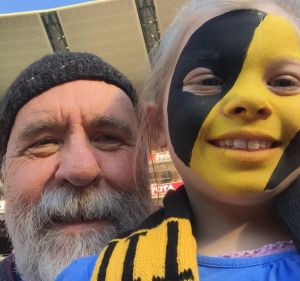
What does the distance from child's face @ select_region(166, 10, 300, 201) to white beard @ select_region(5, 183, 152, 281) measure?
411 millimetres

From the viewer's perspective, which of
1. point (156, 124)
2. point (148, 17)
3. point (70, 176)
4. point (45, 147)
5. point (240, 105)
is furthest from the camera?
point (148, 17)

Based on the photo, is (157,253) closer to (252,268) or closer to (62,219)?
(252,268)

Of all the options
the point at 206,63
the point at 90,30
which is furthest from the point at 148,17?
the point at 206,63

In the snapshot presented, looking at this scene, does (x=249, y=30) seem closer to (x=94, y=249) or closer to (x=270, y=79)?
(x=270, y=79)

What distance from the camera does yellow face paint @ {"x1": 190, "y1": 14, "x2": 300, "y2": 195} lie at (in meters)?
0.68

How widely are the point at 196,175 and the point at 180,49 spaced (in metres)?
0.24

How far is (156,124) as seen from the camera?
0.92 meters

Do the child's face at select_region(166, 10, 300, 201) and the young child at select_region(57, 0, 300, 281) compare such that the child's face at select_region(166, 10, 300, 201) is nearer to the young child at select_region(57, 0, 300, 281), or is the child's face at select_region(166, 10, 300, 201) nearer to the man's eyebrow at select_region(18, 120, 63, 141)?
the young child at select_region(57, 0, 300, 281)

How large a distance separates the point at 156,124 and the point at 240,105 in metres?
0.28

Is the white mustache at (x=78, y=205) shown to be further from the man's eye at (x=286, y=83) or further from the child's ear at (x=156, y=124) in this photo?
the man's eye at (x=286, y=83)

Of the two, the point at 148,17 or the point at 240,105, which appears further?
the point at 148,17

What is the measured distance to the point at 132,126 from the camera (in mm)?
1323

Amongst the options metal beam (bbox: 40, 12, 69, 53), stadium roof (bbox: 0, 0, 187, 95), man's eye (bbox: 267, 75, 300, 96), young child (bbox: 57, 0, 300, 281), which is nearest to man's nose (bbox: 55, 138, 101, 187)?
young child (bbox: 57, 0, 300, 281)

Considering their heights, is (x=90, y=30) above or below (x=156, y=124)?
below
